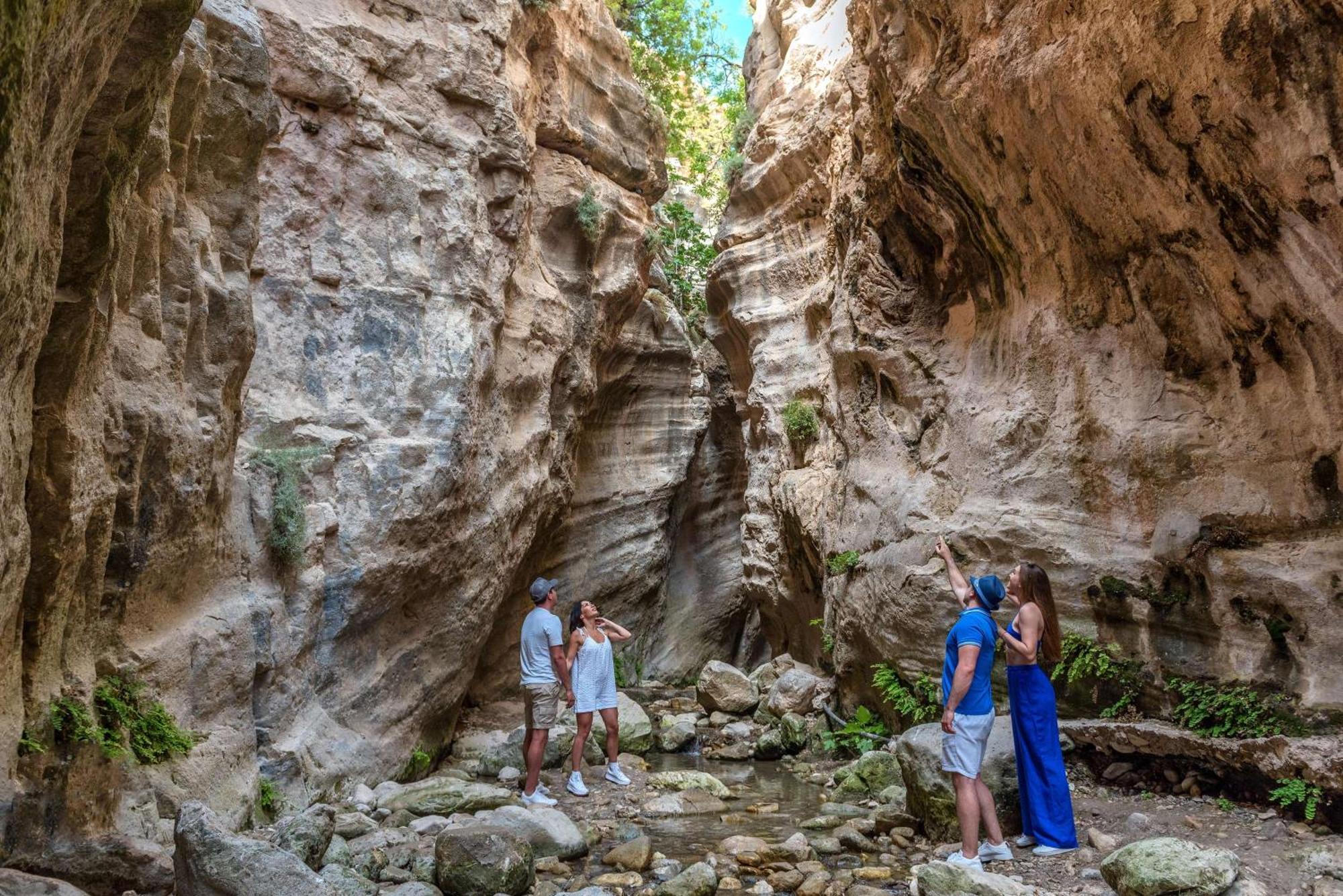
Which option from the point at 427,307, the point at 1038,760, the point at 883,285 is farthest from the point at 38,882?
the point at 883,285

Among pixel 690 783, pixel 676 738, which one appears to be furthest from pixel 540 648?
pixel 676 738

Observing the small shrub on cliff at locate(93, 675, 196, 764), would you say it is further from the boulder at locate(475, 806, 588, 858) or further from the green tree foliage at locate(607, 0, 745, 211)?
the green tree foliage at locate(607, 0, 745, 211)

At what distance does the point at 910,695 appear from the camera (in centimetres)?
891

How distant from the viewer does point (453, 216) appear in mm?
9477

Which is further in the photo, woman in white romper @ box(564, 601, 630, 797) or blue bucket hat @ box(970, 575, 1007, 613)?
woman in white romper @ box(564, 601, 630, 797)

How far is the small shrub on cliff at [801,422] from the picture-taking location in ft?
45.0

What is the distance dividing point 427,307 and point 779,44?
11.2 metres

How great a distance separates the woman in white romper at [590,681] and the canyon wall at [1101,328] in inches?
114

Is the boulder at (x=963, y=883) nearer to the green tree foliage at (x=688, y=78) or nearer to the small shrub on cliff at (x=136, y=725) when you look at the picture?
the small shrub on cliff at (x=136, y=725)

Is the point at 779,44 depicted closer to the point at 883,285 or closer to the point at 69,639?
the point at 883,285

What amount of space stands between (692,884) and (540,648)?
2760mm

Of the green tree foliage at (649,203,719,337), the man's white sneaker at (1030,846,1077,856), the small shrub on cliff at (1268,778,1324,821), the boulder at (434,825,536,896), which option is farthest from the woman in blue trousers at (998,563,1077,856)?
the green tree foliage at (649,203,719,337)

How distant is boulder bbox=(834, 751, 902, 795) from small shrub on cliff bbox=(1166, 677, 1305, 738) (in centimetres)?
230

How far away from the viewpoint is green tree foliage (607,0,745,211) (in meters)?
19.8
